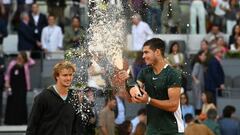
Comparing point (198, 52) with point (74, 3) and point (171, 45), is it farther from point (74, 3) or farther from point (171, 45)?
point (74, 3)

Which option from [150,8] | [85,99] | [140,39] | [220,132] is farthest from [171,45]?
[85,99]

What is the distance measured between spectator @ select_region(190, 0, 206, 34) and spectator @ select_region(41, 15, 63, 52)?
11.9 ft

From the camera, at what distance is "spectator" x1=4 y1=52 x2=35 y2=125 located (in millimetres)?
20828

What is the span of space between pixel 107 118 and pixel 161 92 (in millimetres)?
4338

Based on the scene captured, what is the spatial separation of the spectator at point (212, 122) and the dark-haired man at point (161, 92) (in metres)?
5.83

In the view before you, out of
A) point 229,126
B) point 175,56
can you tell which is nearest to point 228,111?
point 229,126

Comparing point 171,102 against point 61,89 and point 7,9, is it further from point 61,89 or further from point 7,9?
point 7,9

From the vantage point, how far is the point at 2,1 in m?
25.4

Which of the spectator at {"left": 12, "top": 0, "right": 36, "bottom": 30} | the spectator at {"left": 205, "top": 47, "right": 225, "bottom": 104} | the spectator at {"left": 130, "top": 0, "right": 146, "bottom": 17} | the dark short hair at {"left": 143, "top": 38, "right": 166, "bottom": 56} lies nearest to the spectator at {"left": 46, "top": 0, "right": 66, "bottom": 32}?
the spectator at {"left": 12, "top": 0, "right": 36, "bottom": 30}

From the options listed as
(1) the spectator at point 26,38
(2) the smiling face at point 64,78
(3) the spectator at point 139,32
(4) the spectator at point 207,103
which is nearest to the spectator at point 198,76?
(3) the spectator at point 139,32

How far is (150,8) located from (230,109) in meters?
3.82

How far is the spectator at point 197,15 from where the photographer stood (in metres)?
24.6

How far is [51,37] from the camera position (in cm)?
2308

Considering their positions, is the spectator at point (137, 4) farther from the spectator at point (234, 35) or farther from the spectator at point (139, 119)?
the spectator at point (234, 35)
